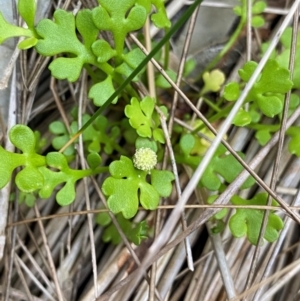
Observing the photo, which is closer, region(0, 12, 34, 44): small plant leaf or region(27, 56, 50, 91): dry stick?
region(0, 12, 34, 44): small plant leaf

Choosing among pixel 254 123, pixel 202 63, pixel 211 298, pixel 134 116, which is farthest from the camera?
pixel 202 63

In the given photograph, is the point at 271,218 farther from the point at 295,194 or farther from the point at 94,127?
the point at 94,127

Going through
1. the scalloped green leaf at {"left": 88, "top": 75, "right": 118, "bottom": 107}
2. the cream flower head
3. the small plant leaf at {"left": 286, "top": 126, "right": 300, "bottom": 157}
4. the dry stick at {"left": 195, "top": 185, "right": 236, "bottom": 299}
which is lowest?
the dry stick at {"left": 195, "top": 185, "right": 236, "bottom": 299}

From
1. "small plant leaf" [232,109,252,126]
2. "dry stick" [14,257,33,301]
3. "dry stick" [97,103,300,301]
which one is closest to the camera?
"dry stick" [97,103,300,301]

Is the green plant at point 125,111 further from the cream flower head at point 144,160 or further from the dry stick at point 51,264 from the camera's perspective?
the dry stick at point 51,264

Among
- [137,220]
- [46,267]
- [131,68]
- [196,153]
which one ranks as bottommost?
[46,267]

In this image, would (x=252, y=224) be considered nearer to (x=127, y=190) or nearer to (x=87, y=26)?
(x=127, y=190)

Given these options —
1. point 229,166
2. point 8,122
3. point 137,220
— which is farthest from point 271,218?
point 8,122

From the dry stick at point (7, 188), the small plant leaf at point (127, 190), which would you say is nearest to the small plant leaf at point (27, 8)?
the dry stick at point (7, 188)

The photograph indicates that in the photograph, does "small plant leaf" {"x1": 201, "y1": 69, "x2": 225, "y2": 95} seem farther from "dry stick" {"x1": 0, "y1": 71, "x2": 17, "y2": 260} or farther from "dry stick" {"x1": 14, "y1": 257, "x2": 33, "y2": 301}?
"dry stick" {"x1": 14, "y1": 257, "x2": 33, "y2": 301}

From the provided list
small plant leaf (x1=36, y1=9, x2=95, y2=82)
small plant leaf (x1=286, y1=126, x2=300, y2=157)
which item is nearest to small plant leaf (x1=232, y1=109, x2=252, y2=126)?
small plant leaf (x1=286, y1=126, x2=300, y2=157)

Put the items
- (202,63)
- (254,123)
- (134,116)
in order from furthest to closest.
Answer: (202,63), (254,123), (134,116)
